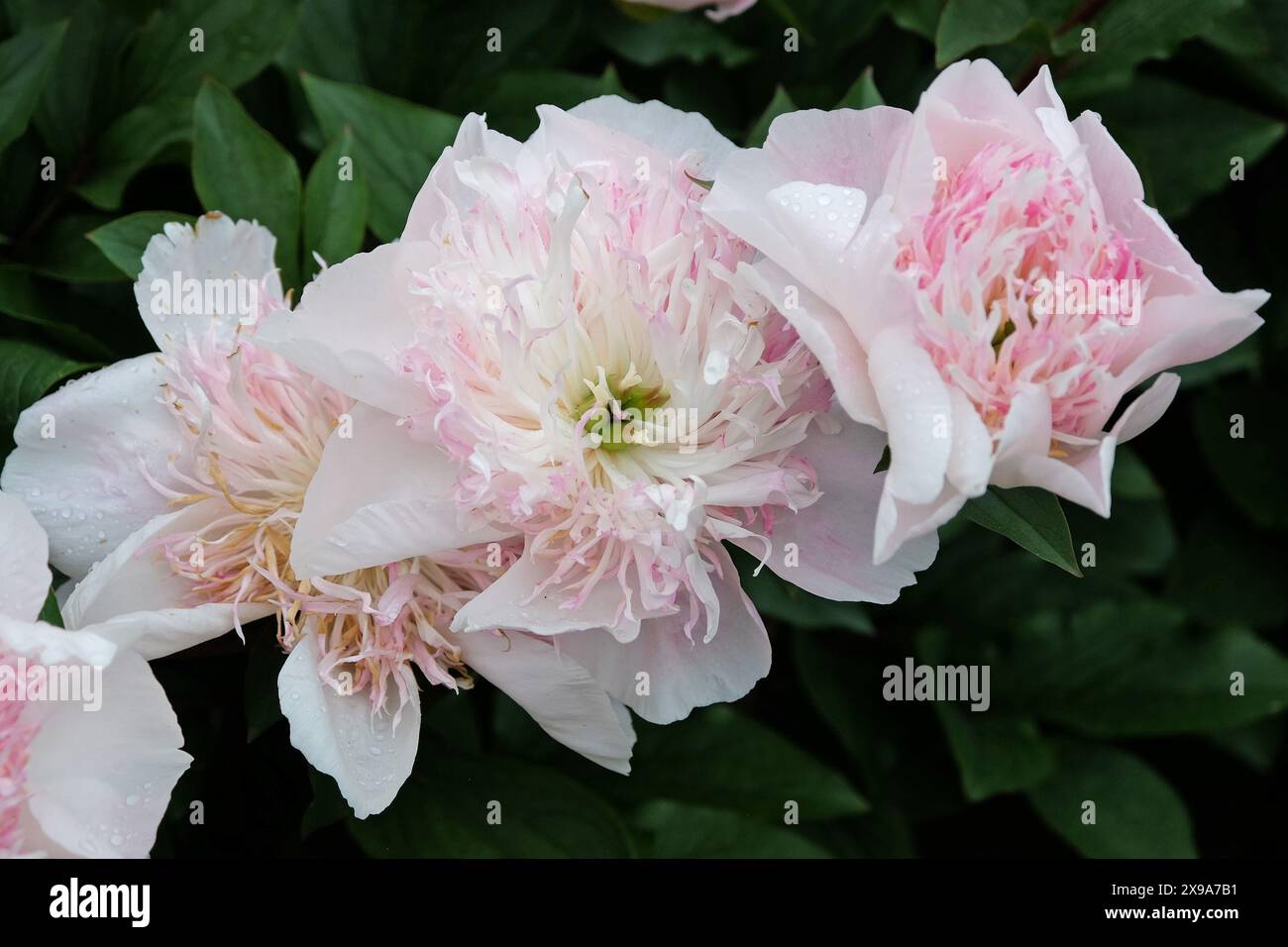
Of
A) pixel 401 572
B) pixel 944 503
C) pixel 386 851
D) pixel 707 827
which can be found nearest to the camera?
pixel 944 503

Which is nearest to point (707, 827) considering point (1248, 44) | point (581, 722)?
point (581, 722)

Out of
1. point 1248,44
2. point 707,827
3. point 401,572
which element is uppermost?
point 1248,44

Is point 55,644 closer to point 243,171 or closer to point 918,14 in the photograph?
point 243,171

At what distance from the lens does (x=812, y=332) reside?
25.1 inches

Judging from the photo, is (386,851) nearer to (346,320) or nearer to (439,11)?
(346,320)

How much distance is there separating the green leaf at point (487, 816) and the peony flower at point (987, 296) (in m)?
0.42

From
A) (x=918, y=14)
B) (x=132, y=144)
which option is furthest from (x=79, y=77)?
(x=918, y=14)

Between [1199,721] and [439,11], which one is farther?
[1199,721]

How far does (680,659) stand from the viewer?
2.50 feet

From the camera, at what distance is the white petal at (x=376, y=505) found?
68 centimetres

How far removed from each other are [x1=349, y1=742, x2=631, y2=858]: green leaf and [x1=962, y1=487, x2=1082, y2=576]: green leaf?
38cm

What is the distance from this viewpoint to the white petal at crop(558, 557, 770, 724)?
75cm

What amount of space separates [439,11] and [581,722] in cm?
74

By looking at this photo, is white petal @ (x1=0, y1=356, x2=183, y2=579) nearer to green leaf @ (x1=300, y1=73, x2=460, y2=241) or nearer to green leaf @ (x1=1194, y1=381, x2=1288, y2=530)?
green leaf @ (x1=300, y1=73, x2=460, y2=241)
